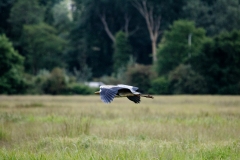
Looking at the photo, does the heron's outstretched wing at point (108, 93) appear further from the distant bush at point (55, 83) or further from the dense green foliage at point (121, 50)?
the dense green foliage at point (121, 50)

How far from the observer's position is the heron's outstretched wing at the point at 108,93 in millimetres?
7909

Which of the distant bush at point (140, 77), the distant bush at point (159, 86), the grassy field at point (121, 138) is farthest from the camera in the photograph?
the distant bush at point (140, 77)

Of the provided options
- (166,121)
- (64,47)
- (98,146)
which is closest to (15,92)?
(64,47)

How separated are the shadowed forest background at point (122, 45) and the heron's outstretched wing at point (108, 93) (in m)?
26.5

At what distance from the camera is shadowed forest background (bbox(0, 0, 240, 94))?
35844mm

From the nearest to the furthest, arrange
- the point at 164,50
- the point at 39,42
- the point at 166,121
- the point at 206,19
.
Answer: the point at 166,121
the point at 164,50
the point at 39,42
the point at 206,19

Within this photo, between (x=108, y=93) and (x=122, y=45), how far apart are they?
134 ft

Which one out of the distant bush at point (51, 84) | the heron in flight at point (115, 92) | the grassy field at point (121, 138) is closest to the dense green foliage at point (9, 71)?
the distant bush at point (51, 84)

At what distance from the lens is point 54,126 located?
488 inches

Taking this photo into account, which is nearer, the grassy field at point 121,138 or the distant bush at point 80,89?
the grassy field at point 121,138

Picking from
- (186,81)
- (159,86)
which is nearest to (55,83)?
(159,86)

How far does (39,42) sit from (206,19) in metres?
16.8

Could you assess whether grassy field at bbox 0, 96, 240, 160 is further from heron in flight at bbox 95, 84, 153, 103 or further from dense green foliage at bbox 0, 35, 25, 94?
dense green foliage at bbox 0, 35, 25, 94

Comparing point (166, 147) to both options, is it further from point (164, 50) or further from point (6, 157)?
point (164, 50)
